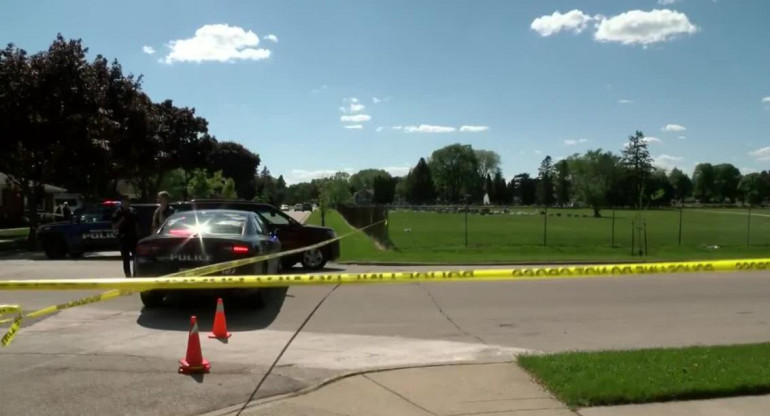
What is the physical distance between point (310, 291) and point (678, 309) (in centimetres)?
624

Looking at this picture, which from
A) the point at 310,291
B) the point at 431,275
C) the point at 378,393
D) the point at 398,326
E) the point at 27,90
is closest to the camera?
the point at 378,393

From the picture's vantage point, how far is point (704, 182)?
149125mm

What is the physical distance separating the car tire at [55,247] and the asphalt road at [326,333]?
875 cm

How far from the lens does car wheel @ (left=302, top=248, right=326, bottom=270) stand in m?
16.2

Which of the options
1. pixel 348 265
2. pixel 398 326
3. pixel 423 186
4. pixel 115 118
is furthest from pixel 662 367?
pixel 423 186

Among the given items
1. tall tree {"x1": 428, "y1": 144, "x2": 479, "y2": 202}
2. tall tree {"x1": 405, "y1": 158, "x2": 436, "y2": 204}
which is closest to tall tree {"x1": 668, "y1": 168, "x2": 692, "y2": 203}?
tall tree {"x1": 428, "y1": 144, "x2": 479, "y2": 202}

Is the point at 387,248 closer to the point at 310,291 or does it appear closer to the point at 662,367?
the point at 310,291

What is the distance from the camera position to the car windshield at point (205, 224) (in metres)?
9.84

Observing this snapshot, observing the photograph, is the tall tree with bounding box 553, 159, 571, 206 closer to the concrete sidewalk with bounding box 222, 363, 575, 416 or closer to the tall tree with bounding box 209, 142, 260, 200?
the tall tree with bounding box 209, 142, 260, 200

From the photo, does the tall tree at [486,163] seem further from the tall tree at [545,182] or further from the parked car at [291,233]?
the parked car at [291,233]

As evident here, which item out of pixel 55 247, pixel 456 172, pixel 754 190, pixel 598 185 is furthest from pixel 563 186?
pixel 55 247

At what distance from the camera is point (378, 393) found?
5.51 meters

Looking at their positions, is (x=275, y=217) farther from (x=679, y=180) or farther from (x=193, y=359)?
(x=679, y=180)

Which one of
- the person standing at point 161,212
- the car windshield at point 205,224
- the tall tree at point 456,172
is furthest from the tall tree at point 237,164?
the car windshield at point 205,224
